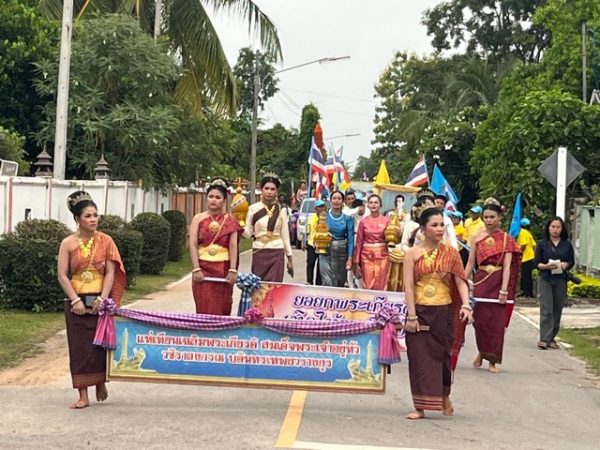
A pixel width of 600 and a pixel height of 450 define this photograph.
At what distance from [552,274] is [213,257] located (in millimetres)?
5242

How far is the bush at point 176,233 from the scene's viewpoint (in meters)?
29.0

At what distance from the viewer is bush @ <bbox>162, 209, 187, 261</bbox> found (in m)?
29.0

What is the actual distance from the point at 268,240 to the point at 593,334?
234 inches

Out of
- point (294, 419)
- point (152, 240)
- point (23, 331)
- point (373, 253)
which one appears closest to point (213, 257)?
point (294, 419)

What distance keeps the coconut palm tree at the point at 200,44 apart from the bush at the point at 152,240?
5.44 metres

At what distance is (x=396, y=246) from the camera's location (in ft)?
43.1

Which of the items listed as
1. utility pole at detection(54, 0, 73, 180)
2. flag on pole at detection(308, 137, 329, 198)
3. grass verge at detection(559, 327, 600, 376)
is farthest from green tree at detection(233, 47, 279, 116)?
grass verge at detection(559, 327, 600, 376)

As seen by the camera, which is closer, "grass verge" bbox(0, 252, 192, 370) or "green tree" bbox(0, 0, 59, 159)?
"grass verge" bbox(0, 252, 192, 370)

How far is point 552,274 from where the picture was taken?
13391 mm

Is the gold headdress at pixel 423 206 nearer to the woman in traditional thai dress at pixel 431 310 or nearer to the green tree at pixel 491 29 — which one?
the woman in traditional thai dress at pixel 431 310

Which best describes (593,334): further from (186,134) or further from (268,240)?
(186,134)

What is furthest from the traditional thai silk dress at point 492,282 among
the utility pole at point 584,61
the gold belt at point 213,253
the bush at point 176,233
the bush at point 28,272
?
the utility pole at point 584,61

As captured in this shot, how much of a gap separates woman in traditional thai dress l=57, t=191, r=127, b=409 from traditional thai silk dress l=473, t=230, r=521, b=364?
180 inches

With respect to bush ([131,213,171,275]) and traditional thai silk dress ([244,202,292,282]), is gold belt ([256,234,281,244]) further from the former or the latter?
bush ([131,213,171,275])
